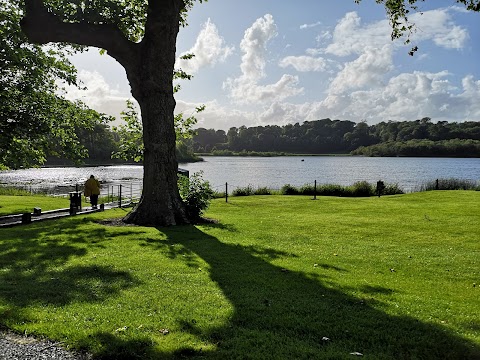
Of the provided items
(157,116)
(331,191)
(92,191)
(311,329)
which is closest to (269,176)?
(331,191)

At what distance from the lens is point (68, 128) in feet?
75.6

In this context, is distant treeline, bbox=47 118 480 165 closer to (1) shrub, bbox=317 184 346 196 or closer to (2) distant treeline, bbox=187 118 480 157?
(2) distant treeline, bbox=187 118 480 157

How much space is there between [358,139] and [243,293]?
581ft

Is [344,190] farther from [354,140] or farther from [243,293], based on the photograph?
[354,140]

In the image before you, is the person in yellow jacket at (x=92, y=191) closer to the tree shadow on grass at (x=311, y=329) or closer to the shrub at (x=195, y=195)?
the shrub at (x=195, y=195)

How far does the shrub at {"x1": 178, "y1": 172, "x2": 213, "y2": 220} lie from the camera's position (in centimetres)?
1659

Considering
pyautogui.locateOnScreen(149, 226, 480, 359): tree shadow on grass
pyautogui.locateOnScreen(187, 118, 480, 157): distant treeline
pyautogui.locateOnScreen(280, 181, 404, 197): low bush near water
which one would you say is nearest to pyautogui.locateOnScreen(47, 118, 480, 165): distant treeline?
pyautogui.locateOnScreen(187, 118, 480, 157): distant treeline

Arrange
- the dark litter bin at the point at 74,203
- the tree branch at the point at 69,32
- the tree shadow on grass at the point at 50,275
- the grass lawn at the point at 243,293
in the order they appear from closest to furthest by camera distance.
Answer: the grass lawn at the point at 243,293
the tree shadow on grass at the point at 50,275
the tree branch at the point at 69,32
the dark litter bin at the point at 74,203

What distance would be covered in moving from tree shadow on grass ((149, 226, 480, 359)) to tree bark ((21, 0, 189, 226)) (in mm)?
8132

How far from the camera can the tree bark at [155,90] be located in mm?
15031

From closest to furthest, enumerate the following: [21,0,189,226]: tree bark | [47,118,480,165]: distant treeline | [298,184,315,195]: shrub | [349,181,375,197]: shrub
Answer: [21,0,189,226]: tree bark → [349,181,375,197]: shrub → [298,184,315,195]: shrub → [47,118,480,165]: distant treeline

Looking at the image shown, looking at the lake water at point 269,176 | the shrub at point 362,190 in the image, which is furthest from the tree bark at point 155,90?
the lake water at point 269,176

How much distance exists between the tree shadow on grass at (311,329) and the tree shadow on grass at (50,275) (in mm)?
2100

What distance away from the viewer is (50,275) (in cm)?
778
